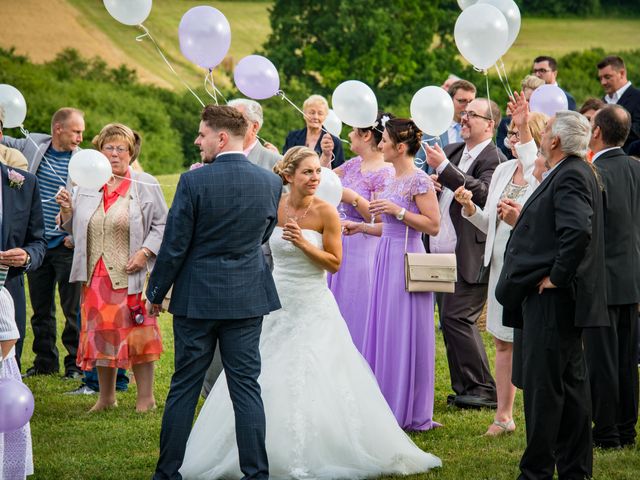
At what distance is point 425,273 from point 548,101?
169 cm

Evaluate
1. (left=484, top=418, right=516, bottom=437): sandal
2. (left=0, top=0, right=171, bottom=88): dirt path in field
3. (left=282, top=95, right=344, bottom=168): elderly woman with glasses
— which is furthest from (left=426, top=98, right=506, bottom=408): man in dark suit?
(left=0, top=0, right=171, bottom=88): dirt path in field

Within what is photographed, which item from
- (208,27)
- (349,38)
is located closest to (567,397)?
(208,27)

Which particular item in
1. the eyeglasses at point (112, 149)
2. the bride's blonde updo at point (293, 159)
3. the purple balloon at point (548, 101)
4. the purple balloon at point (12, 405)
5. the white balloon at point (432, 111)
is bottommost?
the purple balloon at point (12, 405)

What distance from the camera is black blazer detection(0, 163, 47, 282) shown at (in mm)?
5887

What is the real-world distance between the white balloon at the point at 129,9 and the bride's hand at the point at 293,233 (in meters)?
2.54

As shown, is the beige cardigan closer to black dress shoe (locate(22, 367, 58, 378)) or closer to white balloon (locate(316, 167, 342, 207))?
white balloon (locate(316, 167, 342, 207))

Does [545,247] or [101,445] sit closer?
[545,247]

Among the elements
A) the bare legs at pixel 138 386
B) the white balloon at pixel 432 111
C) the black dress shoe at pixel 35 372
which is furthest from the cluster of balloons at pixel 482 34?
Result: the black dress shoe at pixel 35 372

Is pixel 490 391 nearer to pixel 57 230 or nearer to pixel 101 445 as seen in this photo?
pixel 101 445

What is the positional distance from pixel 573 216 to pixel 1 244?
323 cm

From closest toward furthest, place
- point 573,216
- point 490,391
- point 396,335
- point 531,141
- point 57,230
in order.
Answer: point 573,216 < point 531,141 < point 396,335 < point 490,391 < point 57,230

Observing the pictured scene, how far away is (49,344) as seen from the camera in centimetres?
952

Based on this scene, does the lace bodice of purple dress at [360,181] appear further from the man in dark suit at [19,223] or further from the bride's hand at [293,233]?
the man in dark suit at [19,223]

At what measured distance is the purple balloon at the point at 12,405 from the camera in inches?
191
